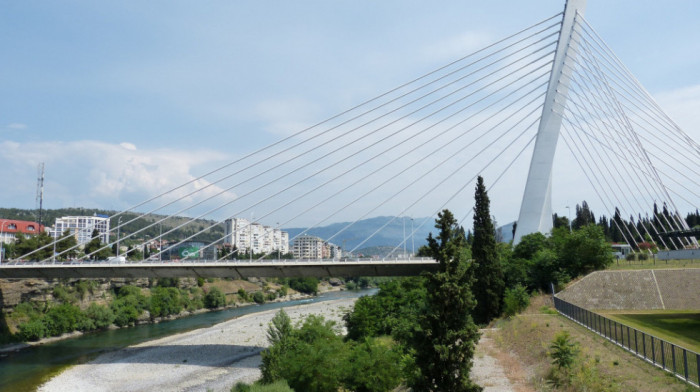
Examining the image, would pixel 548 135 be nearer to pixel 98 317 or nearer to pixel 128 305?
pixel 98 317

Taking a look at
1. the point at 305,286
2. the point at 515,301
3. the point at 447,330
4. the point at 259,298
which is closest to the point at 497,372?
the point at 447,330

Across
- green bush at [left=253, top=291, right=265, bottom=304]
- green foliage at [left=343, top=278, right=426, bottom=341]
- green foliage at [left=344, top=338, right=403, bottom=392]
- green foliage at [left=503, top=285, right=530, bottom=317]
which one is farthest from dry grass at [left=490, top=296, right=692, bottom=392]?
green bush at [left=253, top=291, right=265, bottom=304]

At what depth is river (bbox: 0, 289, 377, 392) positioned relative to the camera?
32.0 metres

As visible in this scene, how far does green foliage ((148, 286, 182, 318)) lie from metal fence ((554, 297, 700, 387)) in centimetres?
5411

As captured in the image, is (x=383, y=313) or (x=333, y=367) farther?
(x=383, y=313)

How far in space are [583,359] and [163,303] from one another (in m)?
58.2

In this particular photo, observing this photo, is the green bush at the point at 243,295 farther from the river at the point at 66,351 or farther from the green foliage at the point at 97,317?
the green foliage at the point at 97,317

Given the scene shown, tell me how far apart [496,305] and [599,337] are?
37.3 feet

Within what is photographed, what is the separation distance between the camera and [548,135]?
35156 millimetres

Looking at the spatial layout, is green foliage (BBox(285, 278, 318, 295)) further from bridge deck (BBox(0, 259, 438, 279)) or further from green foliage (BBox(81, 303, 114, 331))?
bridge deck (BBox(0, 259, 438, 279))

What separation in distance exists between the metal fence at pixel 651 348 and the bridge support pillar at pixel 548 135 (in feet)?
45.8

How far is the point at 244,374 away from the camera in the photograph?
104ft

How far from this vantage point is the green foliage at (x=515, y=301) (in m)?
30.0

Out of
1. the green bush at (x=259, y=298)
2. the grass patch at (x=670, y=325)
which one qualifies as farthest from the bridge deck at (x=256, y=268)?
the green bush at (x=259, y=298)
